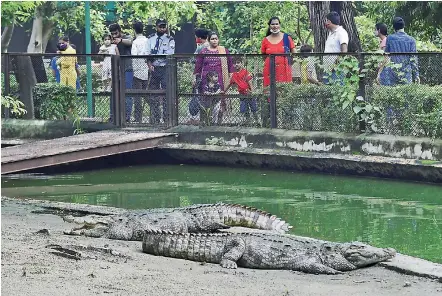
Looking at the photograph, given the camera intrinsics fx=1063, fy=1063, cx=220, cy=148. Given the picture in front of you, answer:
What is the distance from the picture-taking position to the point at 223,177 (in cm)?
1368

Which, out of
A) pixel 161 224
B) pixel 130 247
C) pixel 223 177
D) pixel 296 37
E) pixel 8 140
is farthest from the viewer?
pixel 296 37

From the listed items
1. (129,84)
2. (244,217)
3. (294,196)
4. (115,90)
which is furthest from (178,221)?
(115,90)

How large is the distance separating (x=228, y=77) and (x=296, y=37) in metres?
9.57

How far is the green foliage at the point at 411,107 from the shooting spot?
1279cm

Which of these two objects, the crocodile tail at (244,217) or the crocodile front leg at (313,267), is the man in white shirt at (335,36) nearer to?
the crocodile tail at (244,217)

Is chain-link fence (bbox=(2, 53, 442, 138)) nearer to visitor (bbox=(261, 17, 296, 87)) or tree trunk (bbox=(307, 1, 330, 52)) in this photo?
visitor (bbox=(261, 17, 296, 87))

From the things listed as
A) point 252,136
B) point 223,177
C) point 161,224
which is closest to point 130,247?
point 161,224

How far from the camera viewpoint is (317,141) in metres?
13.8

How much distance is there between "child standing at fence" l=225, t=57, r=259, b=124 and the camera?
1485cm

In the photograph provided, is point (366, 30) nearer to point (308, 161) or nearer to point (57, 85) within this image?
point (57, 85)

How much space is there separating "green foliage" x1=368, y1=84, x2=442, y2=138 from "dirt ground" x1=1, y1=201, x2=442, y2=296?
583 centimetres

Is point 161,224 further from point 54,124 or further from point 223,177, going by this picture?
point 54,124

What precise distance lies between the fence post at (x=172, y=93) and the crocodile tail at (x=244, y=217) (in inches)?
261

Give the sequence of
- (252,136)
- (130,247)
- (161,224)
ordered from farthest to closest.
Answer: (252,136) < (161,224) < (130,247)
